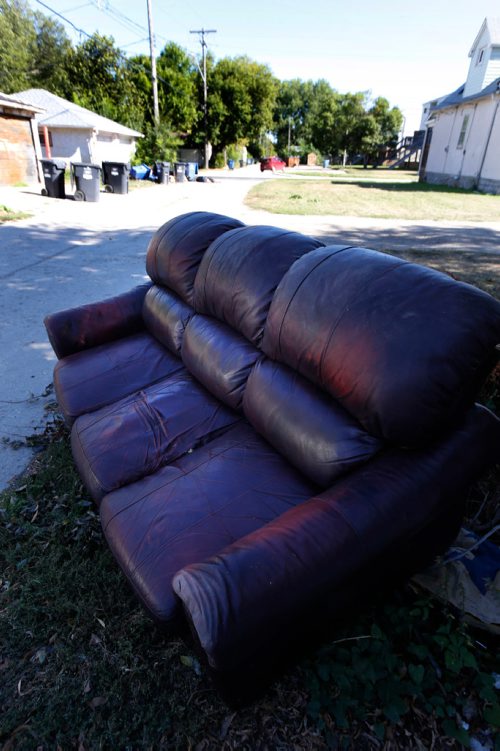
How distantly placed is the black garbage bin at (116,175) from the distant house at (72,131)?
21.0 ft

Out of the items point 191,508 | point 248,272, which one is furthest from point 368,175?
point 191,508

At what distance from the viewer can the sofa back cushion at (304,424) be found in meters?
1.50

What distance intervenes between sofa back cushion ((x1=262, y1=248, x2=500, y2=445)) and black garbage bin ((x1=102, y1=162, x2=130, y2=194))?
14914 millimetres

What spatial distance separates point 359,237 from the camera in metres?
8.47

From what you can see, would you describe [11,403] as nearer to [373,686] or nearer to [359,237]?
[373,686]

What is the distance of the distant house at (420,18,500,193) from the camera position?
686 inches

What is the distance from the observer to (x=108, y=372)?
2719 mm

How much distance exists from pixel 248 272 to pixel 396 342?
3.45ft

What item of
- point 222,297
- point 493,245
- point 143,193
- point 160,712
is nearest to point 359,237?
point 493,245

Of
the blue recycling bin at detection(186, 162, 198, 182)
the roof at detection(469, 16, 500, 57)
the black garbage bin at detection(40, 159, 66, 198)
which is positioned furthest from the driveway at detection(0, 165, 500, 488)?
the roof at detection(469, 16, 500, 57)

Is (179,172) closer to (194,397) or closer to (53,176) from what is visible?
(53,176)

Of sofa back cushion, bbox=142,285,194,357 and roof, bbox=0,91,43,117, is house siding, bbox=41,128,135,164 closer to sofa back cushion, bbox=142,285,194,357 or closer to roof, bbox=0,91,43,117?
roof, bbox=0,91,43,117

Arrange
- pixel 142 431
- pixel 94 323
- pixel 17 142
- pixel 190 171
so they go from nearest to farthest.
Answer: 1. pixel 142 431
2. pixel 94 323
3. pixel 17 142
4. pixel 190 171

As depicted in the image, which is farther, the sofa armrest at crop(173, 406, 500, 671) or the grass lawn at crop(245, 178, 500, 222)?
the grass lawn at crop(245, 178, 500, 222)
